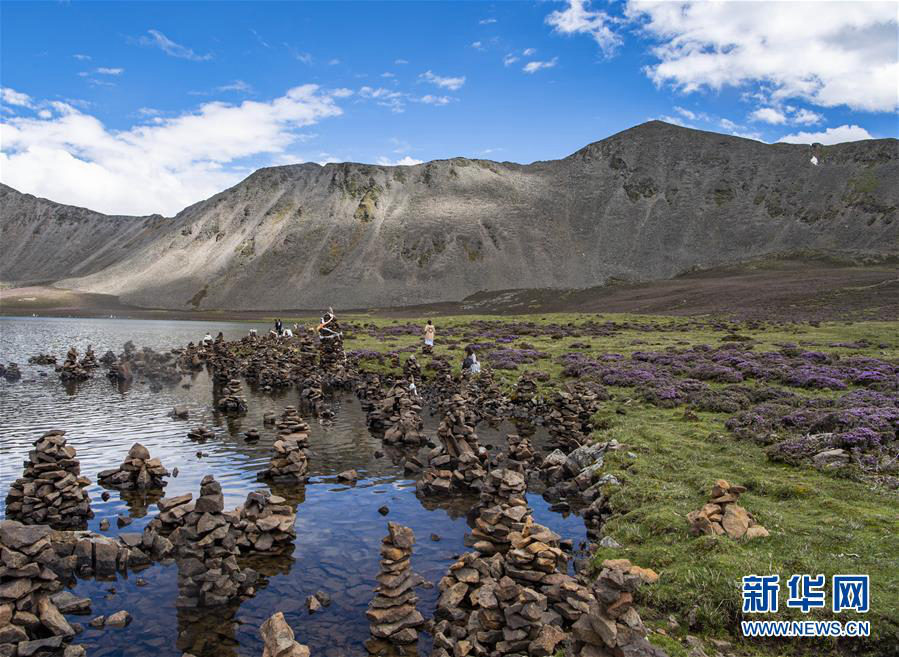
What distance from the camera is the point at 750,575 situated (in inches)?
520

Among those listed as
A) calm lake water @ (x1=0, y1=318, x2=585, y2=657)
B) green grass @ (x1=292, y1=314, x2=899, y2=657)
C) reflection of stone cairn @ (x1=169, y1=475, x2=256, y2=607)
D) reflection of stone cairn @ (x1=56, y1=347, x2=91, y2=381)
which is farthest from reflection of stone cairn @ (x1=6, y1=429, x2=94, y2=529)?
reflection of stone cairn @ (x1=56, y1=347, x2=91, y2=381)

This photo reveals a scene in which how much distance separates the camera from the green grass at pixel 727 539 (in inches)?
480

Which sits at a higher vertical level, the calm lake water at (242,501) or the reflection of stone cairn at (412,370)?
the reflection of stone cairn at (412,370)

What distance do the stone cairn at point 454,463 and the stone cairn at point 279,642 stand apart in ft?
40.1

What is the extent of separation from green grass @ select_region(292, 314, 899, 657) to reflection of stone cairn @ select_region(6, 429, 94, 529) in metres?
18.6

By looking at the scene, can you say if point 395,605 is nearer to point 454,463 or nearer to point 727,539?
point 727,539

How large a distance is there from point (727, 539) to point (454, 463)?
1189cm

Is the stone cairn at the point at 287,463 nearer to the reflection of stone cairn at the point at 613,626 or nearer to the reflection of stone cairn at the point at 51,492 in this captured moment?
the reflection of stone cairn at the point at 51,492

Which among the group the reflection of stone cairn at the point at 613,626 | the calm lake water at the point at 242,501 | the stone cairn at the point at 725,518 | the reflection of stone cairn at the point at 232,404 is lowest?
the calm lake water at the point at 242,501

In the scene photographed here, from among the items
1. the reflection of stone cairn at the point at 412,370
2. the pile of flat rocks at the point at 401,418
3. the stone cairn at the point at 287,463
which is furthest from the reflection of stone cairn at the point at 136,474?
the reflection of stone cairn at the point at 412,370

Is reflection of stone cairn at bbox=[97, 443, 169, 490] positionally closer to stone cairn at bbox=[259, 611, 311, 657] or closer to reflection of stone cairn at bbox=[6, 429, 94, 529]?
reflection of stone cairn at bbox=[6, 429, 94, 529]

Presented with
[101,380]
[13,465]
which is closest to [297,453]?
[13,465]

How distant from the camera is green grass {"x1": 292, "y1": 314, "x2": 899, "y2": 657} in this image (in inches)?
480

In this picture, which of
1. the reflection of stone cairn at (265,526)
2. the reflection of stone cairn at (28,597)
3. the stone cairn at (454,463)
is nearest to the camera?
the reflection of stone cairn at (28,597)
